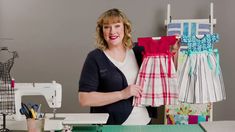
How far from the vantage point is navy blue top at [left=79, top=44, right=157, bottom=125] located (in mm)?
2342

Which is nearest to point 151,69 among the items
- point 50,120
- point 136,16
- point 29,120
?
point 50,120

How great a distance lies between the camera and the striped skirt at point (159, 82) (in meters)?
2.47

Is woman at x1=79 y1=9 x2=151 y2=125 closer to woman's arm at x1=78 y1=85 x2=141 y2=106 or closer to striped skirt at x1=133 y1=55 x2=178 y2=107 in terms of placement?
woman's arm at x1=78 y1=85 x2=141 y2=106

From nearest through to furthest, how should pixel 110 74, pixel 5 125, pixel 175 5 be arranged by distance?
pixel 5 125 → pixel 110 74 → pixel 175 5

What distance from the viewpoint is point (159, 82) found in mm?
2514

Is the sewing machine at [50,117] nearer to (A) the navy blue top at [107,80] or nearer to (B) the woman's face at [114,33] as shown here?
(A) the navy blue top at [107,80]

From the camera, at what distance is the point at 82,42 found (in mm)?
4195

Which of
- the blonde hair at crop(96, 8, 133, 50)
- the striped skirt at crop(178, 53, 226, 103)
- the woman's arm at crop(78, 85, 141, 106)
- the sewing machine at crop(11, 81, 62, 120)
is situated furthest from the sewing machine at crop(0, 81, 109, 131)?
the striped skirt at crop(178, 53, 226, 103)

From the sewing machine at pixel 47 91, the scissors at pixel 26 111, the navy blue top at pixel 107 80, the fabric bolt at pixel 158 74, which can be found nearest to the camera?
the scissors at pixel 26 111

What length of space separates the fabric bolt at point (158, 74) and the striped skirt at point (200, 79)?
87 millimetres

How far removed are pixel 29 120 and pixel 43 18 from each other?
250 cm

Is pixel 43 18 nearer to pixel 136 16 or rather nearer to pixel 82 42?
pixel 82 42

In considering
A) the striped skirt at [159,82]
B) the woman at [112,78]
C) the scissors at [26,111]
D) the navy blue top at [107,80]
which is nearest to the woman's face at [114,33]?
the woman at [112,78]

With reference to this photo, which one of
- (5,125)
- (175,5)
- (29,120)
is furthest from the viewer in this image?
(175,5)
